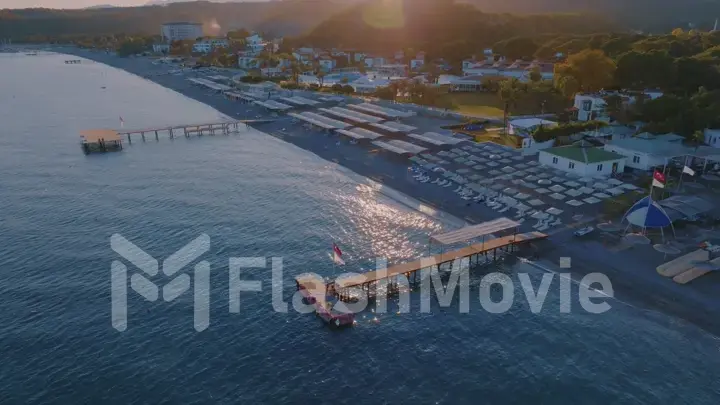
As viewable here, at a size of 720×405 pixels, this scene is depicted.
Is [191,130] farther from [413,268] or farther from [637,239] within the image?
[637,239]

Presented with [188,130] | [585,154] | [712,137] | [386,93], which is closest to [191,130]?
[188,130]

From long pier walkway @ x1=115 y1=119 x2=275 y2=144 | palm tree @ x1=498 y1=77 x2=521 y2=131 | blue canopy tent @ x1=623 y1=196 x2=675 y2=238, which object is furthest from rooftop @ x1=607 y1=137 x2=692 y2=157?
long pier walkway @ x1=115 y1=119 x2=275 y2=144

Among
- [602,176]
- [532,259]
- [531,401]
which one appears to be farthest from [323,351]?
[602,176]

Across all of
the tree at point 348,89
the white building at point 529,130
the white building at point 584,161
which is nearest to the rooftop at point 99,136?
the tree at point 348,89

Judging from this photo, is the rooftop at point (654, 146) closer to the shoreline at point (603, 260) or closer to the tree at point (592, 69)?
the shoreline at point (603, 260)

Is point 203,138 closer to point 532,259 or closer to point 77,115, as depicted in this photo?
point 77,115

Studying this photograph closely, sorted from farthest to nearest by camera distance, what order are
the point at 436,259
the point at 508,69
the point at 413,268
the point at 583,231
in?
the point at 508,69
the point at 583,231
the point at 436,259
the point at 413,268

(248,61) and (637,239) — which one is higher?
(248,61)
